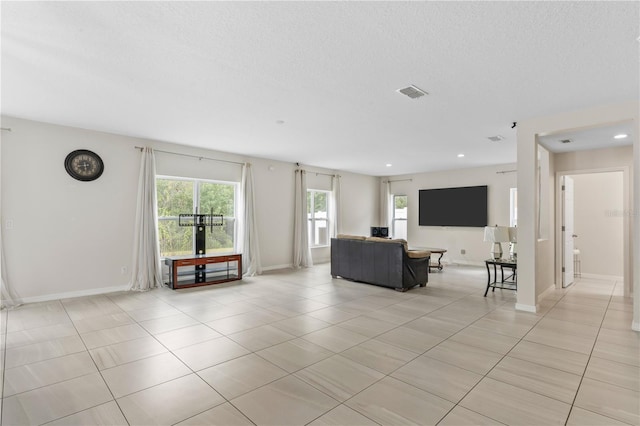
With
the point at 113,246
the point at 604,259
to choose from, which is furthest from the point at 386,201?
the point at 113,246

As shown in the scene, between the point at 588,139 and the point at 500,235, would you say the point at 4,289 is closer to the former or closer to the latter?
the point at 500,235

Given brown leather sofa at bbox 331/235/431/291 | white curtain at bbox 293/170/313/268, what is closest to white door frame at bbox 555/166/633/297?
brown leather sofa at bbox 331/235/431/291

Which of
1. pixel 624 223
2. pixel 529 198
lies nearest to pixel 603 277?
pixel 624 223

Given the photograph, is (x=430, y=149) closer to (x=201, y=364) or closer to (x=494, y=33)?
(x=494, y=33)

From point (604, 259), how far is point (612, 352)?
15.9 feet

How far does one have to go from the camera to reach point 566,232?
5.92 metres

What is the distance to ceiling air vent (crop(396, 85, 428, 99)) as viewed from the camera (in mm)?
3350

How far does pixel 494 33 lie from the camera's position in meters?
2.34

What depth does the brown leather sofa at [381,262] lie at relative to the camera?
5.57 m

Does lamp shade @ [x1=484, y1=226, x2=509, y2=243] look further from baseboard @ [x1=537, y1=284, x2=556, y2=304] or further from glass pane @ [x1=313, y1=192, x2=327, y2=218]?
glass pane @ [x1=313, y1=192, x2=327, y2=218]

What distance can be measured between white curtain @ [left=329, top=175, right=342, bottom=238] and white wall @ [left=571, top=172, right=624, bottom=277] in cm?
551

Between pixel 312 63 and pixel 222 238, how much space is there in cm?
504

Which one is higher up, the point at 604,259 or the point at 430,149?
the point at 430,149

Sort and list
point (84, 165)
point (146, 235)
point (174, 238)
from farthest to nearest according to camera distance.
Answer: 1. point (174, 238)
2. point (146, 235)
3. point (84, 165)
